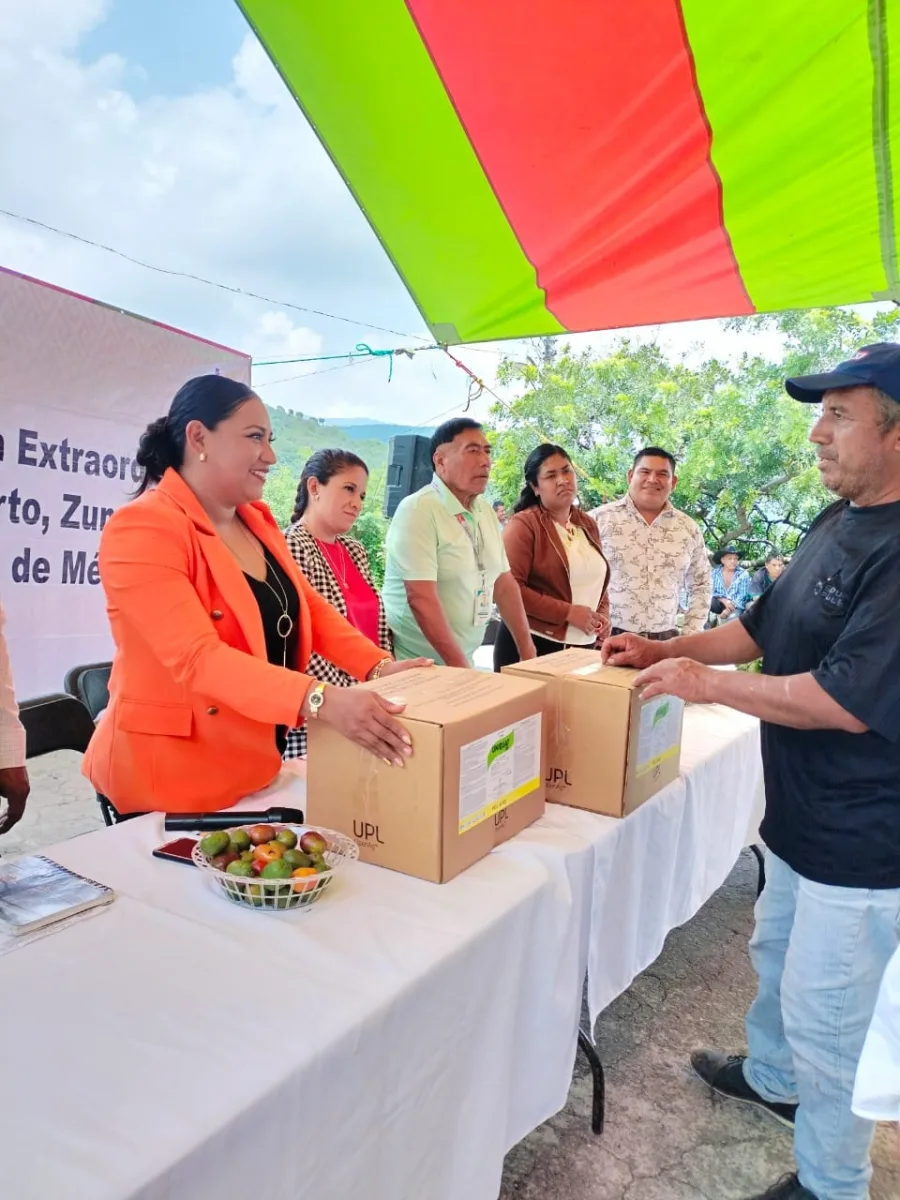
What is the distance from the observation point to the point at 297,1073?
74cm

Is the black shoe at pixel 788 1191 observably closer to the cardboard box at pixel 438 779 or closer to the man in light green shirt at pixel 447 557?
the cardboard box at pixel 438 779

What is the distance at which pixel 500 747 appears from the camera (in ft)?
4.03

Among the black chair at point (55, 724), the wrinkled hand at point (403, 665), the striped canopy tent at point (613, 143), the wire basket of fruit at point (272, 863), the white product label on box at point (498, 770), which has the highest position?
the striped canopy tent at point (613, 143)

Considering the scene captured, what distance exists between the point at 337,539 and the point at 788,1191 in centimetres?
193

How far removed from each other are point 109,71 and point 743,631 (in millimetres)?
6786

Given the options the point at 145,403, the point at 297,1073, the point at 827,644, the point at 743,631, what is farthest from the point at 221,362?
the point at 297,1073

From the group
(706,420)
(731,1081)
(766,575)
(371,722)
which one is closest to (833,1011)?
(731,1081)

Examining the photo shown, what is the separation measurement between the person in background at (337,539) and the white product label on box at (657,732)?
0.98 meters

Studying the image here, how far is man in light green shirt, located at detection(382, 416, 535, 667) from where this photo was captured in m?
2.32

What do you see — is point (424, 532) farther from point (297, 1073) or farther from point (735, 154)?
point (297, 1073)

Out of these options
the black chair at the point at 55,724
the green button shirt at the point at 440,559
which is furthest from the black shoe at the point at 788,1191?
the black chair at the point at 55,724

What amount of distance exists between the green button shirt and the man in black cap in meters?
1.08

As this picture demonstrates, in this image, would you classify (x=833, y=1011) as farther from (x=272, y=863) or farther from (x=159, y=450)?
(x=159, y=450)

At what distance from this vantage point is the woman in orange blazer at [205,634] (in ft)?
3.95
